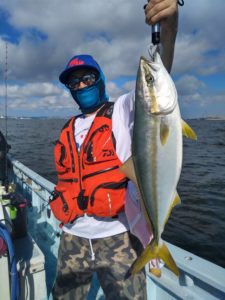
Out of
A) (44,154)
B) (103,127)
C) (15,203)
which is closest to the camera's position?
(103,127)

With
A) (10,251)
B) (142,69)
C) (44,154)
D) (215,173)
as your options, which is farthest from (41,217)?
(44,154)

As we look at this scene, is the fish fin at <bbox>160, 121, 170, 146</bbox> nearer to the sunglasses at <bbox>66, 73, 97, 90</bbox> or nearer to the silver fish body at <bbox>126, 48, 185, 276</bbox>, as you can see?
the silver fish body at <bbox>126, 48, 185, 276</bbox>

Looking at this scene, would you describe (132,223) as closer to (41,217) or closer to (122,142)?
(122,142)

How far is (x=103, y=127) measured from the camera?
2.90 m

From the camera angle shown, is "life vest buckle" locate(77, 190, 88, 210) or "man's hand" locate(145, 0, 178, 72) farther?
"life vest buckle" locate(77, 190, 88, 210)

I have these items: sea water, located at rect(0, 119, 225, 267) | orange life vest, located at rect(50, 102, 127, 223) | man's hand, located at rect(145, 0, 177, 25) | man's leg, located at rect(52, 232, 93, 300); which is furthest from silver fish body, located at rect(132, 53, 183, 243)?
sea water, located at rect(0, 119, 225, 267)

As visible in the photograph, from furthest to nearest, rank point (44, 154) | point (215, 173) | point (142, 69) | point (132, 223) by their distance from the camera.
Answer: point (44, 154)
point (215, 173)
point (132, 223)
point (142, 69)

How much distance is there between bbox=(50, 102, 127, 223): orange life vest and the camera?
2760 mm

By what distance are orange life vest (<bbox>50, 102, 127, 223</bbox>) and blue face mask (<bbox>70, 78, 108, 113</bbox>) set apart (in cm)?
11

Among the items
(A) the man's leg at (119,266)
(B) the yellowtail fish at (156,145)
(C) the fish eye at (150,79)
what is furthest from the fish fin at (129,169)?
(A) the man's leg at (119,266)

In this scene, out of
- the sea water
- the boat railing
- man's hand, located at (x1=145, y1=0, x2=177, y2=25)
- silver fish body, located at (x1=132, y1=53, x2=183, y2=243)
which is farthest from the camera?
the sea water

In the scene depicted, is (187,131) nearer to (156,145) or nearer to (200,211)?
(156,145)

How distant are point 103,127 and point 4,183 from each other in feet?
12.8

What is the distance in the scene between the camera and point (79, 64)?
121 inches
